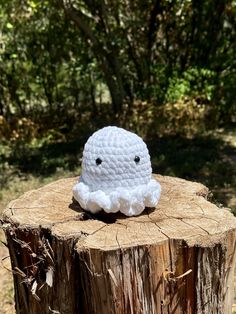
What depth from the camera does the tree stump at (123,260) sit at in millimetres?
2299

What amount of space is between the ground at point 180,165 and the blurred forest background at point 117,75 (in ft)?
0.15

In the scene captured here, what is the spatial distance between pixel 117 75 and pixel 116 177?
675cm

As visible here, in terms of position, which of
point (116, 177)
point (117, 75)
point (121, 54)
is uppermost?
point (121, 54)

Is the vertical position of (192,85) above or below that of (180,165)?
above

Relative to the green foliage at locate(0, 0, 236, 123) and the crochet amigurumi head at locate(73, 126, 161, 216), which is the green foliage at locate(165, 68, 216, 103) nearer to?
the green foliage at locate(0, 0, 236, 123)

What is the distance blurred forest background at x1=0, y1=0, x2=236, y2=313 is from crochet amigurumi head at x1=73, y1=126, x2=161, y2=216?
5.09 meters

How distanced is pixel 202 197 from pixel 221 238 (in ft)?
1.86

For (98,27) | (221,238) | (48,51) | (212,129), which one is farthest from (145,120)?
(221,238)

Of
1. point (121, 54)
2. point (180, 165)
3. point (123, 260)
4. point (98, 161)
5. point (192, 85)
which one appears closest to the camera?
point (123, 260)

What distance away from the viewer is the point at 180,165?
7.11 meters

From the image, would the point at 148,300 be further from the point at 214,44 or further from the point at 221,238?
the point at 214,44

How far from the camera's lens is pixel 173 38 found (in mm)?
9977

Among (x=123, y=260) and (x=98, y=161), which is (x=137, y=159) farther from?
(x=123, y=260)

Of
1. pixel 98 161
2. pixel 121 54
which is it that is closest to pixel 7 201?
pixel 98 161
